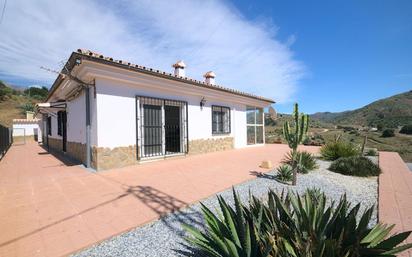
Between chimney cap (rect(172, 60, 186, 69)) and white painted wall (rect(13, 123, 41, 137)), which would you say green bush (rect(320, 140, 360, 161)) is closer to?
chimney cap (rect(172, 60, 186, 69))

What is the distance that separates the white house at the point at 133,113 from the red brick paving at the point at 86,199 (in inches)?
37.4

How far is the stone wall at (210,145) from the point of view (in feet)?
35.2

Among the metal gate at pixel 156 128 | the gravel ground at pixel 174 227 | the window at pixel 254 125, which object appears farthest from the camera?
the window at pixel 254 125

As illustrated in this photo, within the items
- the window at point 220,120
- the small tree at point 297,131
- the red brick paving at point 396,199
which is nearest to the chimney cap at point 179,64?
the window at point 220,120

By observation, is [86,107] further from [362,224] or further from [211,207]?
[362,224]

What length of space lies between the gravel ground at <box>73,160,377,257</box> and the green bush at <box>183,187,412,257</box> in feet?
1.31

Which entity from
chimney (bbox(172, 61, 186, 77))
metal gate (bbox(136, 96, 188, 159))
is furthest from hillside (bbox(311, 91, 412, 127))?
metal gate (bbox(136, 96, 188, 159))

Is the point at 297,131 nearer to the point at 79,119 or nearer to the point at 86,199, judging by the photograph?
the point at 86,199

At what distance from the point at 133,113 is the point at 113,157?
1.70m

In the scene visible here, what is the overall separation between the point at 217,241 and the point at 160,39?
40.3 ft

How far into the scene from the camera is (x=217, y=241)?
218cm

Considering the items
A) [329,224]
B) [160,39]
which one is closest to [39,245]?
[329,224]

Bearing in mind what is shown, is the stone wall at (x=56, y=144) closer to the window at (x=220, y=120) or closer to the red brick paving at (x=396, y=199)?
the window at (x=220, y=120)

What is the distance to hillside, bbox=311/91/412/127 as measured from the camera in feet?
164
